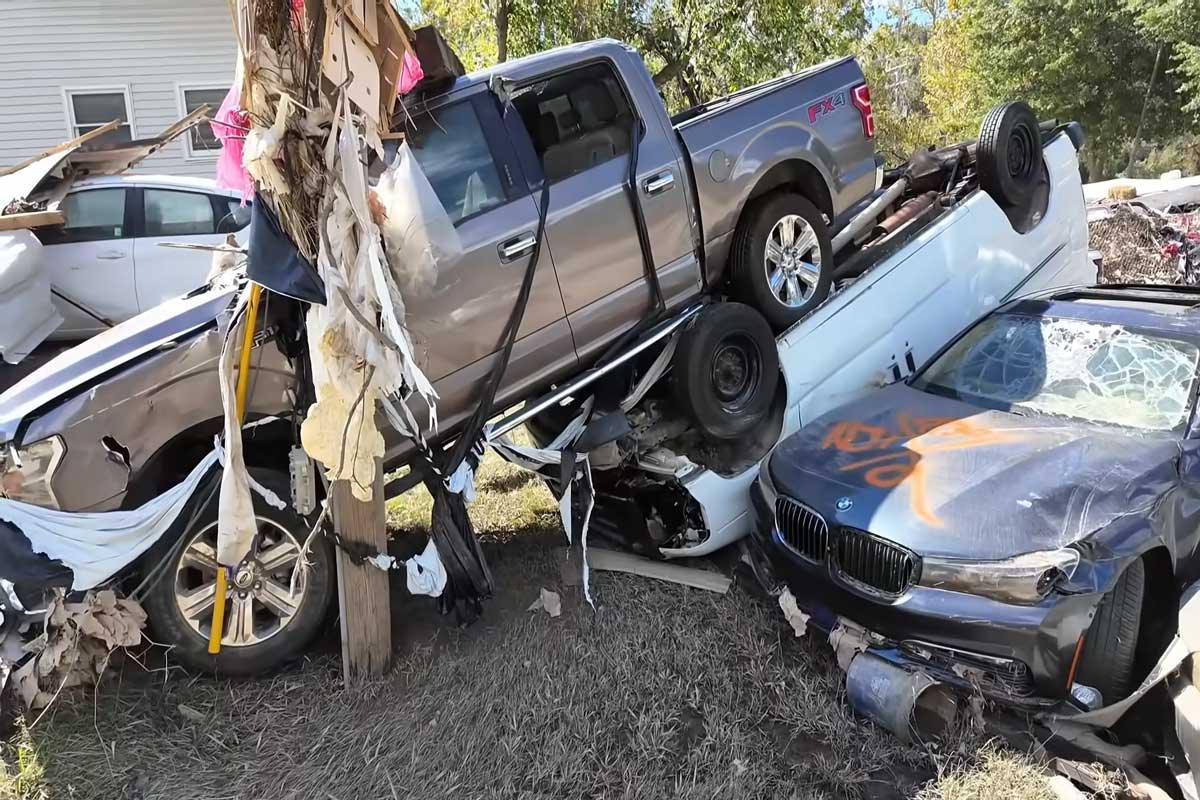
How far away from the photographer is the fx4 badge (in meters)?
5.42

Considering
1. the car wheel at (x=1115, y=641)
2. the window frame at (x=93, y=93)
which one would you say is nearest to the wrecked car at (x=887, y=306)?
the car wheel at (x=1115, y=641)

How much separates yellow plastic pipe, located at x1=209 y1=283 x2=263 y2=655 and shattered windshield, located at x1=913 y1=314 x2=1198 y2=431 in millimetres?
3509

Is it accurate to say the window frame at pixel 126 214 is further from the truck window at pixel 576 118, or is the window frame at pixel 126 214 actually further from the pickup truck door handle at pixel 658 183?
the pickup truck door handle at pixel 658 183

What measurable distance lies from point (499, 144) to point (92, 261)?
5.10 m

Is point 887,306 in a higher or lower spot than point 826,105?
lower

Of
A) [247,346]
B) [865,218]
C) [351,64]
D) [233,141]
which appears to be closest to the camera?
[351,64]

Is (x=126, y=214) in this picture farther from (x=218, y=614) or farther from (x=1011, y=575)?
(x=1011, y=575)

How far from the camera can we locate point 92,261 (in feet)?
24.9

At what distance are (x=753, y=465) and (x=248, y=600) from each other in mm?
2657

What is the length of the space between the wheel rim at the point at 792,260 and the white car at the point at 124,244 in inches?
183

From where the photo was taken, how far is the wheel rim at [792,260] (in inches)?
208

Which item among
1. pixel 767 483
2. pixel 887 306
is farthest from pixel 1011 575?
pixel 887 306

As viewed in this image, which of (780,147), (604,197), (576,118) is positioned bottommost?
(604,197)

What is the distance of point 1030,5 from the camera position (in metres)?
22.8
